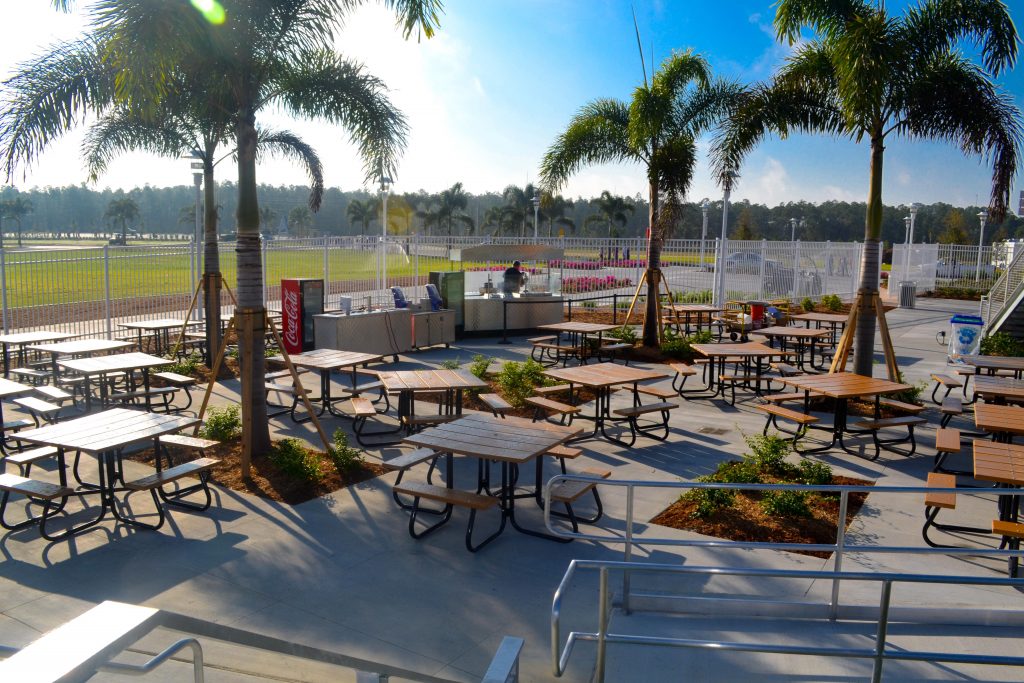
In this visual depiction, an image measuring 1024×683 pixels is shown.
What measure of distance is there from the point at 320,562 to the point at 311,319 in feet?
32.1

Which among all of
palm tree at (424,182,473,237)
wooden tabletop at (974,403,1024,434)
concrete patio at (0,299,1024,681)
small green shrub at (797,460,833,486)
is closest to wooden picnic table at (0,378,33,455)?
concrete patio at (0,299,1024,681)

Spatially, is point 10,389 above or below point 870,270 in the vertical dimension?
below

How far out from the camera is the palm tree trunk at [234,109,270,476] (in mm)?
8320

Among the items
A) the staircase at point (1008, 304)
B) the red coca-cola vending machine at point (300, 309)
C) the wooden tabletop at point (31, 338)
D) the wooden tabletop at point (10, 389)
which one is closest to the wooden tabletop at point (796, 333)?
the staircase at point (1008, 304)

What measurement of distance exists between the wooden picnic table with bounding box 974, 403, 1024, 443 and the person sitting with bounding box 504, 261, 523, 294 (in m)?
12.5

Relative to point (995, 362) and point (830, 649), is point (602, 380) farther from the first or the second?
point (995, 362)

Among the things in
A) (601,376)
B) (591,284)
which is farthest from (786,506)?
(591,284)

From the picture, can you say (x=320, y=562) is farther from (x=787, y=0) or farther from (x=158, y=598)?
(x=787, y=0)

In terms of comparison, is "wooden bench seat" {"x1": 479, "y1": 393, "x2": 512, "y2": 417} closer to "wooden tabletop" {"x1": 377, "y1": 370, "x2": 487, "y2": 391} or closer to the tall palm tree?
"wooden tabletop" {"x1": 377, "y1": 370, "x2": 487, "y2": 391}

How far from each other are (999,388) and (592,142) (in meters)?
10.0

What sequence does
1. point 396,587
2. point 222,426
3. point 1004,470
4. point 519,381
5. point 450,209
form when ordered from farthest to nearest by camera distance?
point 450,209 → point 519,381 → point 222,426 → point 1004,470 → point 396,587

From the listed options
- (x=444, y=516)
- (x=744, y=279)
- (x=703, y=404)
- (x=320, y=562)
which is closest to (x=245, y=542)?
(x=320, y=562)

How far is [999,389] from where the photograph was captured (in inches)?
365

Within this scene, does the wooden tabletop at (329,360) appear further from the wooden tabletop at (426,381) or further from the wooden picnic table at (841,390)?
the wooden picnic table at (841,390)
